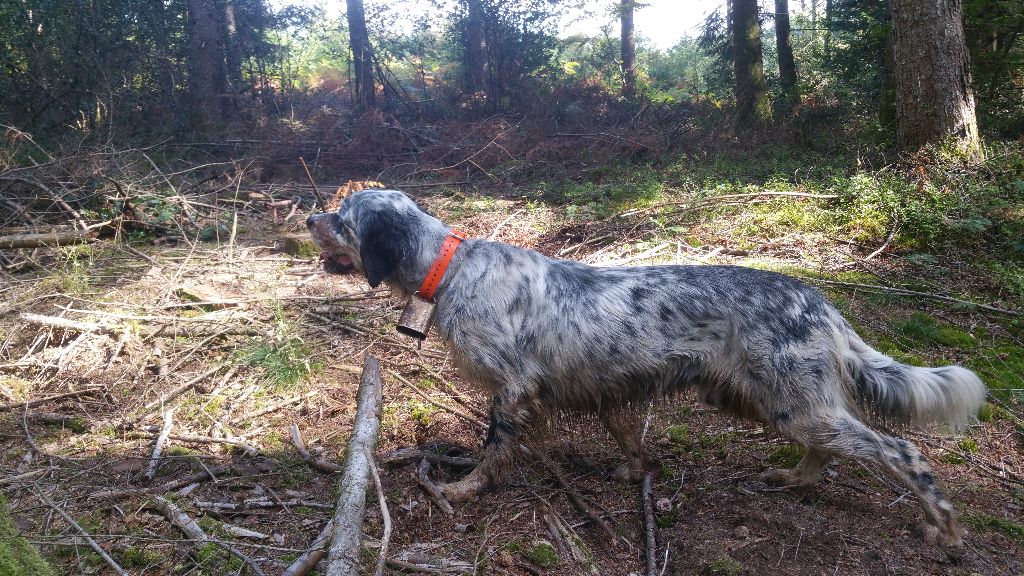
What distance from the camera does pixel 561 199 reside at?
36.2 feet

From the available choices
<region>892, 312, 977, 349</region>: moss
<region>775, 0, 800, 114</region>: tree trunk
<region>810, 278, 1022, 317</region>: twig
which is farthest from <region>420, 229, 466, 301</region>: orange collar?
<region>775, 0, 800, 114</region>: tree trunk

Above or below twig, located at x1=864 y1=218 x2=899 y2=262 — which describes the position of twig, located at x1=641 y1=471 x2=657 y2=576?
below

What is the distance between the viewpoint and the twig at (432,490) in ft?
11.7

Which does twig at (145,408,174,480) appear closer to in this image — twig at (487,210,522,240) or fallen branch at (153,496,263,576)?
fallen branch at (153,496,263,576)

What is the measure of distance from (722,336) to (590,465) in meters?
1.38

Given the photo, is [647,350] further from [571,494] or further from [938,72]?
[938,72]

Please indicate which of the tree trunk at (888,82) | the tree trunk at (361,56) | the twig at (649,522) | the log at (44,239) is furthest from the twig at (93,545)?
the tree trunk at (361,56)

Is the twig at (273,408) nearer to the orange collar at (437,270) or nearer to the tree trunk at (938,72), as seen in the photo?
the orange collar at (437,270)

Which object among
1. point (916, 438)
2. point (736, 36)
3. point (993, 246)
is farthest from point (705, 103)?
point (916, 438)

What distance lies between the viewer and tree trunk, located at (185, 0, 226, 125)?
15.9m

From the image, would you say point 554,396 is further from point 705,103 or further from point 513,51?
point 513,51

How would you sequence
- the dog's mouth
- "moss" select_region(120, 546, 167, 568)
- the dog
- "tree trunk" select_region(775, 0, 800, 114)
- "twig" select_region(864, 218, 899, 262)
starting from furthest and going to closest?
"tree trunk" select_region(775, 0, 800, 114)
"twig" select_region(864, 218, 899, 262)
the dog's mouth
the dog
"moss" select_region(120, 546, 167, 568)

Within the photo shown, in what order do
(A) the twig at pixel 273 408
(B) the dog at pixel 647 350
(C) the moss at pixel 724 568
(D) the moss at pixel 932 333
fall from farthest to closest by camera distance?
(D) the moss at pixel 932 333
(A) the twig at pixel 273 408
(B) the dog at pixel 647 350
(C) the moss at pixel 724 568

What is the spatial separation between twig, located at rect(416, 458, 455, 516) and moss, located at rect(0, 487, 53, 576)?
191 centimetres
